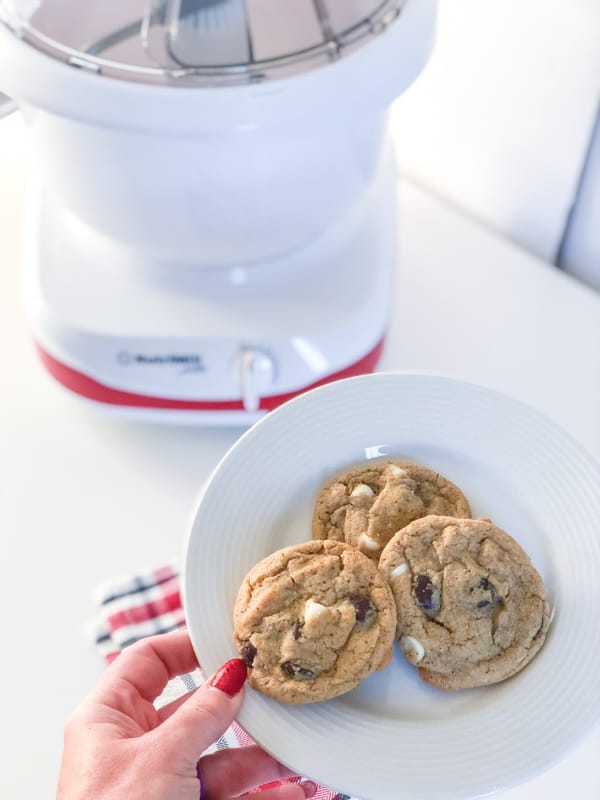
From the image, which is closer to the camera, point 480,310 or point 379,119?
point 379,119

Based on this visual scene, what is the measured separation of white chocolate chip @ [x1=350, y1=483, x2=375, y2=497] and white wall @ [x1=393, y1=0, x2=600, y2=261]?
0.48 m

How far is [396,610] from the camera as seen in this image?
59cm

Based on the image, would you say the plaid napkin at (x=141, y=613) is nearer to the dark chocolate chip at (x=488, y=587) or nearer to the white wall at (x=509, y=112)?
the dark chocolate chip at (x=488, y=587)

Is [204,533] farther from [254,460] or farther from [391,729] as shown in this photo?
[391,729]

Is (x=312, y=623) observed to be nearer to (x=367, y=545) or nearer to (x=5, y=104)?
(x=367, y=545)

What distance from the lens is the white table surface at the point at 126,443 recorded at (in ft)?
2.45

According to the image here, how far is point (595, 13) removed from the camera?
0.83 metres

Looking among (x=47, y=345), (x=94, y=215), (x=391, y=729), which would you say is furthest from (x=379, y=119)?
(x=391, y=729)

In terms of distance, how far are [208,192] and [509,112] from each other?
0.42m

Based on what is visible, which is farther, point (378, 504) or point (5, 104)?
point (5, 104)

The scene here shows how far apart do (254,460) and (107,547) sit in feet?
0.83

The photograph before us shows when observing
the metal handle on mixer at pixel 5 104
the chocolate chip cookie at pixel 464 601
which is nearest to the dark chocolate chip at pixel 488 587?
the chocolate chip cookie at pixel 464 601

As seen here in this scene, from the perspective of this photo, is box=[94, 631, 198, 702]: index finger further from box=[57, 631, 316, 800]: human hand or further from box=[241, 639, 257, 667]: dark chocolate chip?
box=[241, 639, 257, 667]: dark chocolate chip

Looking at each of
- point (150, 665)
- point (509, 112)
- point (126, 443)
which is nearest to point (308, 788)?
point (150, 665)
